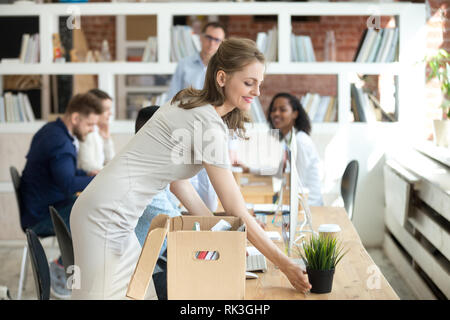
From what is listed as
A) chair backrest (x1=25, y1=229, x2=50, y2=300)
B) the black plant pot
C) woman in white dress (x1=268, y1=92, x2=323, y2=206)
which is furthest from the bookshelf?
the black plant pot

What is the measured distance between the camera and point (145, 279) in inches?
64.6

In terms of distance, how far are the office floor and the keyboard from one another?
5.85 ft

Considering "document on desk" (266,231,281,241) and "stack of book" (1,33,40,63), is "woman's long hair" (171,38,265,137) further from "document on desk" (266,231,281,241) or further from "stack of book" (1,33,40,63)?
"stack of book" (1,33,40,63)

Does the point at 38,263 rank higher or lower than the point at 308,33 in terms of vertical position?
lower

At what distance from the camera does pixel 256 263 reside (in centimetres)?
220

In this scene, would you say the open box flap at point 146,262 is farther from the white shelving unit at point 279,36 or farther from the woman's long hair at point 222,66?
the white shelving unit at point 279,36

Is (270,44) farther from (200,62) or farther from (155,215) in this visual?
(155,215)

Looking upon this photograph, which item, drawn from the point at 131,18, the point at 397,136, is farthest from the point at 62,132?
the point at 131,18

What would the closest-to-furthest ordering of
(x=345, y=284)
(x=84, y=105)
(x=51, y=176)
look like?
1. (x=345, y=284)
2. (x=51, y=176)
3. (x=84, y=105)

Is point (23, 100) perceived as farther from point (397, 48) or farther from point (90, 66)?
point (397, 48)

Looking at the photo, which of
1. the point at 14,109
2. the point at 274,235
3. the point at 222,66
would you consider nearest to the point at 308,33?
the point at 14,109

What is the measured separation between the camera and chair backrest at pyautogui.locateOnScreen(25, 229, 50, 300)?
2.09 metres

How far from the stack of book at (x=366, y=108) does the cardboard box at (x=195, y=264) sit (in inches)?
134

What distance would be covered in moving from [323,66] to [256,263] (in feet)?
9.59
